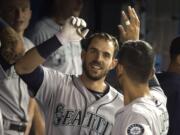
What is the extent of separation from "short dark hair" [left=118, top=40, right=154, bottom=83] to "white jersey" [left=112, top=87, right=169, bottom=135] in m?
0.12

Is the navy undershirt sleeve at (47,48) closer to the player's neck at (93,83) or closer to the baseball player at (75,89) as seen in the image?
the baseball player at (75,89)

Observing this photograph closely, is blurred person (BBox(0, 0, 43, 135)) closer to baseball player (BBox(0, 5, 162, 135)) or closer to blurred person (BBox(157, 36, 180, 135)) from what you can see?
baseball player (BBox(0, 5, 162, 135))

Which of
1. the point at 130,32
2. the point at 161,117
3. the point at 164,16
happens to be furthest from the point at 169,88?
the point at 164,16

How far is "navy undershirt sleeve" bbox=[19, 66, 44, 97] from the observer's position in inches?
145

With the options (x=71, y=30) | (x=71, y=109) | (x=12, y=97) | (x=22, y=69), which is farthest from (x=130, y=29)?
(x=12, y=97)

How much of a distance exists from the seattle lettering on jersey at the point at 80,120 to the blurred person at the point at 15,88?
53cm

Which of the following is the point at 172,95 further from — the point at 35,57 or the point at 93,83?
the point at 35,57

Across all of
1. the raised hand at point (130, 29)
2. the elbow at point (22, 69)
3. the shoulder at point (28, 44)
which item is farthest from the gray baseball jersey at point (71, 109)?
the shoulder at point (28, 44)

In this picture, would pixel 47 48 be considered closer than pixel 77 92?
Yes

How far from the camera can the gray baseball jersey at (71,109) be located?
3.79 metres

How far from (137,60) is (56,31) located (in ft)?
4.57

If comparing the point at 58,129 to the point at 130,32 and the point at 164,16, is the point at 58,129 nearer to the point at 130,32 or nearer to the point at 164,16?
the point at 130,32

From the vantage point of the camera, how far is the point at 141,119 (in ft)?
10.4

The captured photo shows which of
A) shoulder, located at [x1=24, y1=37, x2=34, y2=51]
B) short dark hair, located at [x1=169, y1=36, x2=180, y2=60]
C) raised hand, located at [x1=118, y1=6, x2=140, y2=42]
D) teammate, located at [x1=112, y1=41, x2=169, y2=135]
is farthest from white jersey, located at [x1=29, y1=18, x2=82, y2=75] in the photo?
teammate, located at [x1=112, y1=41, x2=169, y2=135]
